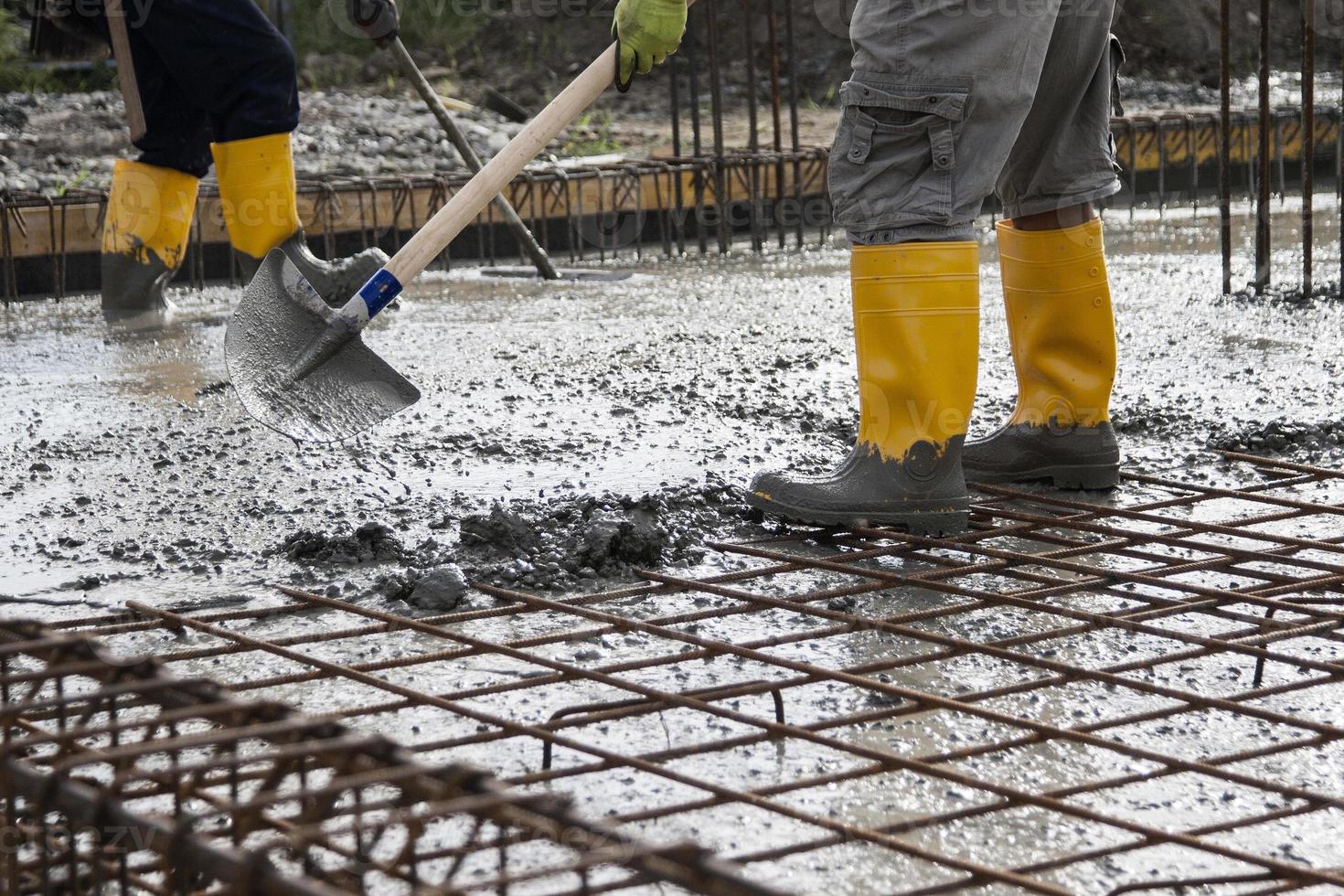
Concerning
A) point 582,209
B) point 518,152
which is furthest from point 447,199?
point 518,152

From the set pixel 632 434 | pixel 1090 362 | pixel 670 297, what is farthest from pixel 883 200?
pixel 670 297

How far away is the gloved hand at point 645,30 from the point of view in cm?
293

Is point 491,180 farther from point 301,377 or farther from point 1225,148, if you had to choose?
point 1225,148

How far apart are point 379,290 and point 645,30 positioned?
723 mm

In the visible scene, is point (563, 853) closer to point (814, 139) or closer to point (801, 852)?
point (801, 852)

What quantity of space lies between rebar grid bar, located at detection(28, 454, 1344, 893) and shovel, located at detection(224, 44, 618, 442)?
2.67 feet

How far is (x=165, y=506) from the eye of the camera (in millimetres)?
2900

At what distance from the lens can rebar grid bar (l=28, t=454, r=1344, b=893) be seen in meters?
1.52

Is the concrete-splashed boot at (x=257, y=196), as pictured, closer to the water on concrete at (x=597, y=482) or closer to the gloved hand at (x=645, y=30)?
the water on concrete at (x=597, y=482)

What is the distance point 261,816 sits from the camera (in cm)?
131

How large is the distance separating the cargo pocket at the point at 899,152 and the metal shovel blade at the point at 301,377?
1.00 meters

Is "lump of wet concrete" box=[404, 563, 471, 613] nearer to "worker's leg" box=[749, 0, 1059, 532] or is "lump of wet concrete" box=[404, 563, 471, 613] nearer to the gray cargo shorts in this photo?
"worker's leg" box=[749, 0, 1059, 532]

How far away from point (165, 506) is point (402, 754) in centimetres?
187

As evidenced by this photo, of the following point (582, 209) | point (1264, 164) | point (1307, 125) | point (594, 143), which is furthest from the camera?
point (594, 143)
